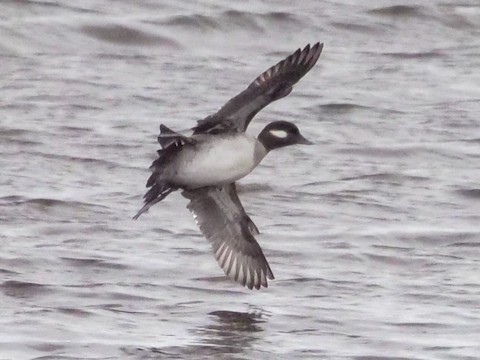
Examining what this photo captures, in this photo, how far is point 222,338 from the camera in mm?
7305

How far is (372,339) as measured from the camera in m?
7.31

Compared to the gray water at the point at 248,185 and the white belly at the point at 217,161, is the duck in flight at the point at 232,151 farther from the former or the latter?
the gray water at the point at 248,185

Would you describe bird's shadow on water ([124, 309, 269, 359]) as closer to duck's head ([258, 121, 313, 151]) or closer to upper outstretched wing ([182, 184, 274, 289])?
upper outstretched wing ([182, 184, 274, 289])

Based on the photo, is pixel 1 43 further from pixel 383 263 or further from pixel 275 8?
pixel 383 263

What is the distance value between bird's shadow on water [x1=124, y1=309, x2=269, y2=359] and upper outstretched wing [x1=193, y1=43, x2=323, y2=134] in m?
0.86

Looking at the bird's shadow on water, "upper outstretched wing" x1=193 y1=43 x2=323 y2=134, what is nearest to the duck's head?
"upper outstretched wing" x1=193 y1=43 x2=323 y2=134

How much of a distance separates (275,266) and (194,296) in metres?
0.75

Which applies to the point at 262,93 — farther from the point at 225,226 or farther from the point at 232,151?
the point at 225,226

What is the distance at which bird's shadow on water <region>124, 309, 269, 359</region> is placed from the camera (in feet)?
22.8

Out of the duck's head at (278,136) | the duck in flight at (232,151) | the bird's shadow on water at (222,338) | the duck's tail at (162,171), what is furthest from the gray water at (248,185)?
the duck's head at (278,136)

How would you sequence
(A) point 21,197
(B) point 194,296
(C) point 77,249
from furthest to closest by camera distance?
(A) point 21,197 < (C) point 77,249 < (B) point 194,296

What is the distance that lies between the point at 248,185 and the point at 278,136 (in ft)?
7.99

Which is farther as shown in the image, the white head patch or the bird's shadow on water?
the white head patch

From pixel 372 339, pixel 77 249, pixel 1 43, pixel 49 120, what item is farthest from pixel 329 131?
pixel 372 339
